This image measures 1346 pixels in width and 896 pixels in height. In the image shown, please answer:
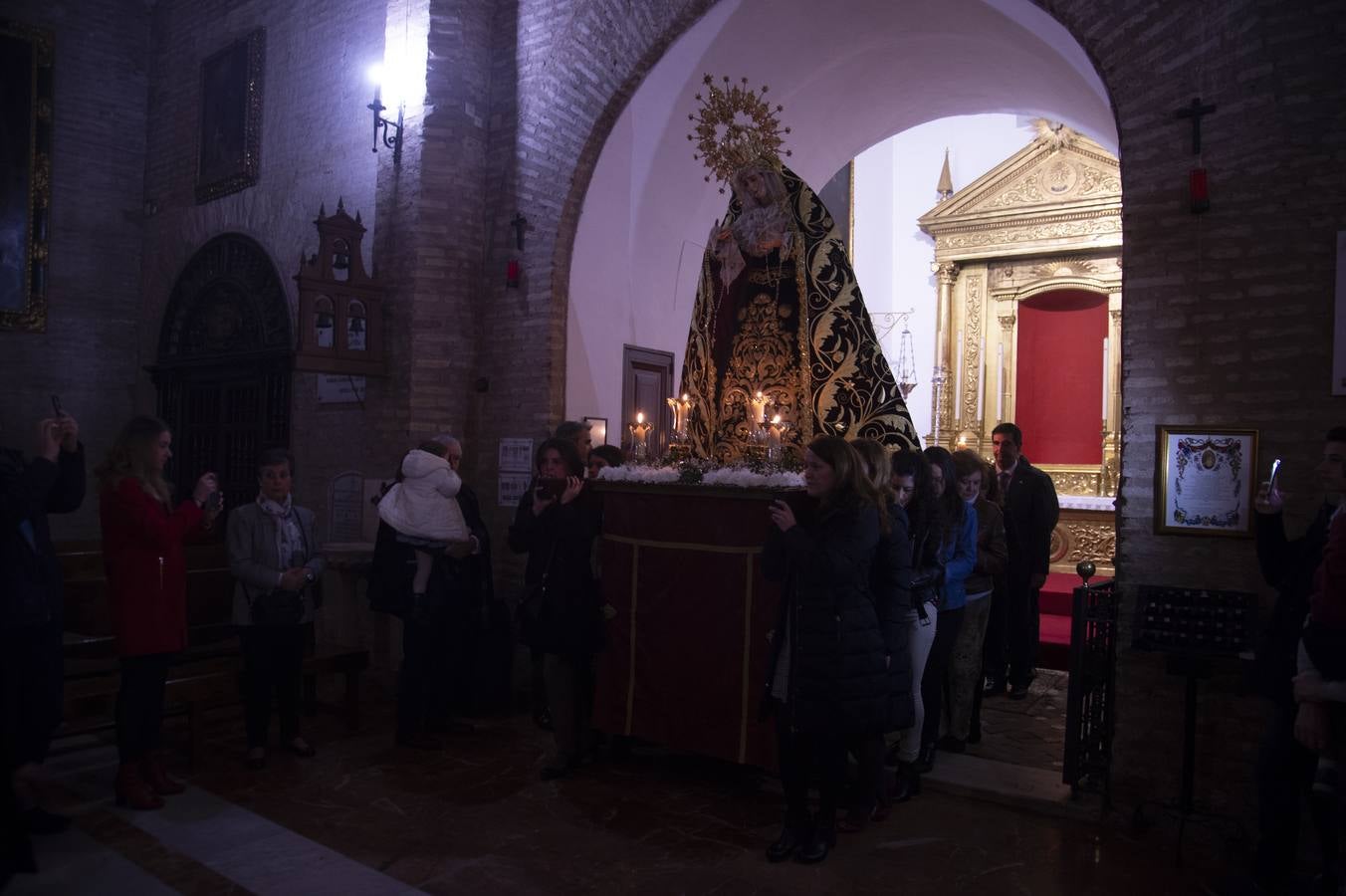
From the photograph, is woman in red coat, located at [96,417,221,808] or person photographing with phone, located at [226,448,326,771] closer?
woman in red coat, located at [96,417,221,808]

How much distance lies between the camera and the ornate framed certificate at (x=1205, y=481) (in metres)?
4.32

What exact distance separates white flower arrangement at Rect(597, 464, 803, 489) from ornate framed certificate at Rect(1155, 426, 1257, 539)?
5.89ft

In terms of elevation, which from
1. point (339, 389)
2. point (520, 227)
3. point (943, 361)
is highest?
point (520, 227)

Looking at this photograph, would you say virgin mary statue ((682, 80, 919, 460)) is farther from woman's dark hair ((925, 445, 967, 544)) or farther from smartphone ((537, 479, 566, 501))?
smartphone ((537, 479, 566, 501))

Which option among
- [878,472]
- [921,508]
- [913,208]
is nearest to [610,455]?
[921,508]

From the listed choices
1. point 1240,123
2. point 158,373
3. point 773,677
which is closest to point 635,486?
point 773,677

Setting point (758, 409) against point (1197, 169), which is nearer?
point (1197, 169)

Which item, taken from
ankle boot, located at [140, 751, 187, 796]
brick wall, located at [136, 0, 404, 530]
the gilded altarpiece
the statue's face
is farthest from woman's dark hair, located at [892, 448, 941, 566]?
the gilded altarpiece

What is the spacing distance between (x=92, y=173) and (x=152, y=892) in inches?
411

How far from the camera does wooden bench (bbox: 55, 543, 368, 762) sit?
498 cm

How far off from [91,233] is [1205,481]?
12006 mm

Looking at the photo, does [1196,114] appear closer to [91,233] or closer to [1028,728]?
[1028,728]

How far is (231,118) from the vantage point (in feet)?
33.1

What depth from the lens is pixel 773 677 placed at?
3.87m
